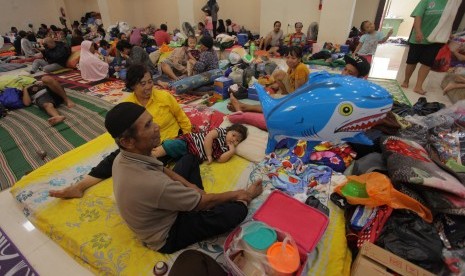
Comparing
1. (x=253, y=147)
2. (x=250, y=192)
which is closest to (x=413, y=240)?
(x=250, y=192)

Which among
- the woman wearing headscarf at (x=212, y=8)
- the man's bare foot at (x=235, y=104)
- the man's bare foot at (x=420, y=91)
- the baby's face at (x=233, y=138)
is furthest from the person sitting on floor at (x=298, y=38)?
the baby's face at (x=233, y=138)

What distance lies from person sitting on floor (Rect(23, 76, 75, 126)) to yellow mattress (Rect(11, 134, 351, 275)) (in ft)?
4.84

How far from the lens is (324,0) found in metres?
6.25

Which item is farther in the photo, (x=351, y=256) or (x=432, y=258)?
(x=351, y=256)

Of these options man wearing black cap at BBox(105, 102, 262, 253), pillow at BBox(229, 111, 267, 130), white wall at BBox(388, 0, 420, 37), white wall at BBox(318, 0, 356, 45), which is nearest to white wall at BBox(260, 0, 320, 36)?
white wall at BBox(318, 0, 356, 45)

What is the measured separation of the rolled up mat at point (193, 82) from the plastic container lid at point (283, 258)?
3.42 meters

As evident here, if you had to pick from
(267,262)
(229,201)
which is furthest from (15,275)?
(267,262)

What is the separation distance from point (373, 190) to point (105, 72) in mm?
5412

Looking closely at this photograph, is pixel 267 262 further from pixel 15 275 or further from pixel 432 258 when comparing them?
pixel 15 275

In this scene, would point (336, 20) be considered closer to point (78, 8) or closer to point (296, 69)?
point (296, 69)

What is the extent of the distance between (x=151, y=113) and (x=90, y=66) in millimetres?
3766

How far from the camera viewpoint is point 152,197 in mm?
1223

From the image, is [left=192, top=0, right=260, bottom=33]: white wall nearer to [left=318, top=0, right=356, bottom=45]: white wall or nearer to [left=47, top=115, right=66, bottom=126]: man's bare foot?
[left=318, top=0, right=356, bottom=45]: white wall

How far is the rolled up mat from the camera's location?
4176mm
